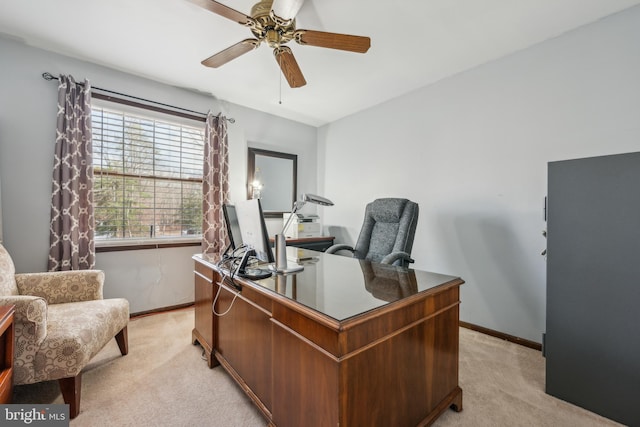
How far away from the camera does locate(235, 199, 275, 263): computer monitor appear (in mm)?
1459

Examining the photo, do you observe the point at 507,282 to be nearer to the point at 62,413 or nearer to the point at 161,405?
the point at 161,405

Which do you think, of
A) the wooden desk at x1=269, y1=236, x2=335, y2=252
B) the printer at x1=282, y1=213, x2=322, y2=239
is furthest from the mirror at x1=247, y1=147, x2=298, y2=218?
the wooden desk at x1=269, y1=236, x2=335, y2=252

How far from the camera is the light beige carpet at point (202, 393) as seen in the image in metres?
1.46

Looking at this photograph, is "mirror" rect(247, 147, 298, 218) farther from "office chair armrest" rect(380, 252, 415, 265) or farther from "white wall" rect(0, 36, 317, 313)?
"office chair armrest" rect(380, 252, 415, 265)

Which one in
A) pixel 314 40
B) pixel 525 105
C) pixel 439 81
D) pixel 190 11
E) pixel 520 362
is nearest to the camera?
pixel 314 40

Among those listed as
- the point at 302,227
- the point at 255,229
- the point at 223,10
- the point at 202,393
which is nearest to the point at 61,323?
the point at 202,393

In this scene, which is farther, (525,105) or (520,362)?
(525,105)

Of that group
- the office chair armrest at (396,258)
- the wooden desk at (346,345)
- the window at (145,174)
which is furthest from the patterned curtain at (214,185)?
the office chair armrest at (396,258)

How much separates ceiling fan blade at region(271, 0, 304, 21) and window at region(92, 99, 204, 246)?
2.00m

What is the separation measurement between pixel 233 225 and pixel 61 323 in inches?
43.6

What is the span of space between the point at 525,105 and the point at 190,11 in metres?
2.81

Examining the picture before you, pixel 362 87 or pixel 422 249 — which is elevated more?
pixel 362 87

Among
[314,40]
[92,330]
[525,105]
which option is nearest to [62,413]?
[92,330]

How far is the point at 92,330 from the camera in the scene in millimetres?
1589
